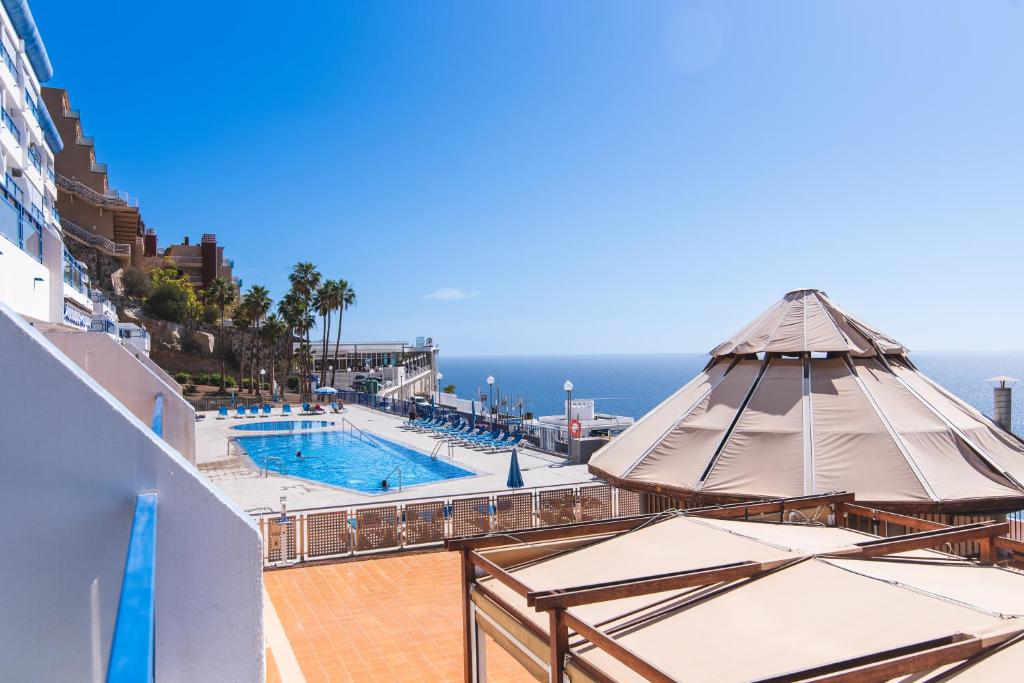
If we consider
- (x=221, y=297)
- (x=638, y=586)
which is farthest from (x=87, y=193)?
(x=638, y=586)

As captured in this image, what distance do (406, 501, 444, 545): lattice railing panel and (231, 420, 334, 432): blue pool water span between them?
23.2m

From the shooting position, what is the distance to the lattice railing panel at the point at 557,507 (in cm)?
1320

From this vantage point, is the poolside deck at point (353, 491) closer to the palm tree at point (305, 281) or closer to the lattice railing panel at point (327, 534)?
the lattice railing panel at point (327, 534)

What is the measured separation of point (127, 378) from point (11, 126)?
49.4 ft

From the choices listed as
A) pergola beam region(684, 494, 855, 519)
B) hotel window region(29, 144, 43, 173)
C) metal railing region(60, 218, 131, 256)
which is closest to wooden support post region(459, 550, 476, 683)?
pergola beam region(684, 494, 855, 519)

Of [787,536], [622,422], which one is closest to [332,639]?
[787,536]

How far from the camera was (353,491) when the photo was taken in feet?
59.6

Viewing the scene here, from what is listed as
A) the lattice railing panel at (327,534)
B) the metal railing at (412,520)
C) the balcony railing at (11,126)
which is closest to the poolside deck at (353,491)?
the metal railing at (412,520)

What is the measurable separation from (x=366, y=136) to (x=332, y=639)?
33224mm

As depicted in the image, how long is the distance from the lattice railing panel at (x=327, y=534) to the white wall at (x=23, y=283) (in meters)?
5.43

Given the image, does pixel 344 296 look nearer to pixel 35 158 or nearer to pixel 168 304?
pixel 168 304

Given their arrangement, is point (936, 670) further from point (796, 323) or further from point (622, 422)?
point (622, 422)

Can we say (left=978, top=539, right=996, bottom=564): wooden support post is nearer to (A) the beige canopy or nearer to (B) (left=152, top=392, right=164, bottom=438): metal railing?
(A) the beige canopy

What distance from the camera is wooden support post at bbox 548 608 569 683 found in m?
3.67
